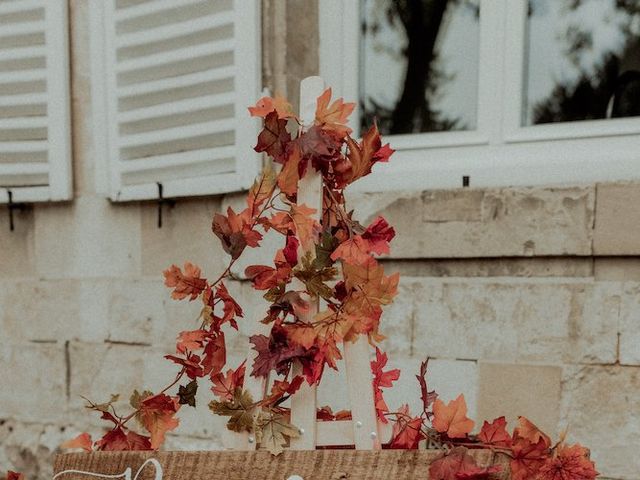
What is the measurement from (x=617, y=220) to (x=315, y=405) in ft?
3.52

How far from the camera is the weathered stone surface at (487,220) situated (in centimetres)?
163

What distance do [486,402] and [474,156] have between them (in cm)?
71

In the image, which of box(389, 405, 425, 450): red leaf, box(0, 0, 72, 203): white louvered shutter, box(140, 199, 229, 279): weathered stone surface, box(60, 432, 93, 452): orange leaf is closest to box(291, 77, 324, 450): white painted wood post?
box(389, 405, 425, 450): red leaf

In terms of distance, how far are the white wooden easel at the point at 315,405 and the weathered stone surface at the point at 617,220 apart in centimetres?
97

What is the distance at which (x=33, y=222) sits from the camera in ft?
7.54

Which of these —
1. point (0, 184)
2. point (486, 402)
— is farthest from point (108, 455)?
point (0, 184)

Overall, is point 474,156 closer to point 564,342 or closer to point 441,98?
point 441,98

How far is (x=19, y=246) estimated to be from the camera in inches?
91.1

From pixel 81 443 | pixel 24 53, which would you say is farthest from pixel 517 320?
pixel 24 53

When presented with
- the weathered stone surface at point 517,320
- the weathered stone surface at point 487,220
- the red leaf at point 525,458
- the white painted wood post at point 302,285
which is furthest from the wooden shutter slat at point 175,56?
the red leaf at point 525,458

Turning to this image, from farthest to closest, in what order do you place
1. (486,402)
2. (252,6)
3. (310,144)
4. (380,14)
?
(380,14) → (252,6) → (486,402) → (310,144)

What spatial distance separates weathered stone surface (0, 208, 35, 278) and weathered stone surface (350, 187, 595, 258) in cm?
129

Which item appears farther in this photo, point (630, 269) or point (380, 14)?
point (380, 14)

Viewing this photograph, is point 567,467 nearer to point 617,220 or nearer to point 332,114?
point 332,114
